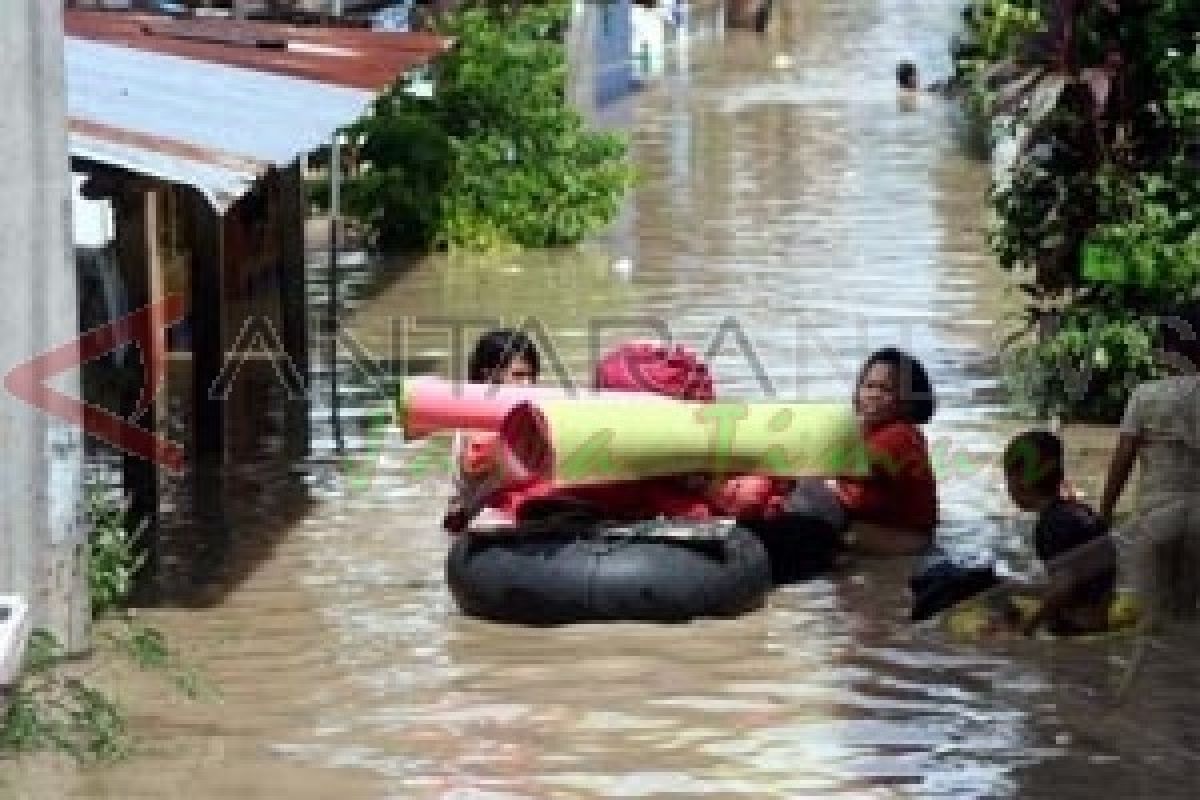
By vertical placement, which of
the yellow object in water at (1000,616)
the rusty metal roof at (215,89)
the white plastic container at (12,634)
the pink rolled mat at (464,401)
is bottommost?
the yellow object in water at (1000,616)

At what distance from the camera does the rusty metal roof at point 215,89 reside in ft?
35.6

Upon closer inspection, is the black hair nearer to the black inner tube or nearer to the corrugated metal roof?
the corrugated metal roof

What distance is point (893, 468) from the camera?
40.4 feet

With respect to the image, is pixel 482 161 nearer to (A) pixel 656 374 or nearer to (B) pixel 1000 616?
(A) pixel 656 374

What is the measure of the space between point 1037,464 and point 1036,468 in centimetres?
2

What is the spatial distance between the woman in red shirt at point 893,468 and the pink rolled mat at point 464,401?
123 cm

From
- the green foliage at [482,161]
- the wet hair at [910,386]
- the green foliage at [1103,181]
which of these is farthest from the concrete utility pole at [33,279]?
the green foliage at [482,161]

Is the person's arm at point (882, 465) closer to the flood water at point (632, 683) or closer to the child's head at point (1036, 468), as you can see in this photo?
the flood water at point (632, 683)

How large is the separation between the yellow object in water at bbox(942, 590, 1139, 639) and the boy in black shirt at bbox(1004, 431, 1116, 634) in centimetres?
3

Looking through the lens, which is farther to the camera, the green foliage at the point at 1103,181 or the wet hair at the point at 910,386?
the green foliage at the point at 1103,181

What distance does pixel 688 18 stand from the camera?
181 ft

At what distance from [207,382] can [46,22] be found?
4.99m

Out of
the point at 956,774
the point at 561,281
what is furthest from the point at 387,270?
Result: the point at 956,774

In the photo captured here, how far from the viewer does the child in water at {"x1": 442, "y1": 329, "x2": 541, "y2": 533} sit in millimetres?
11539
